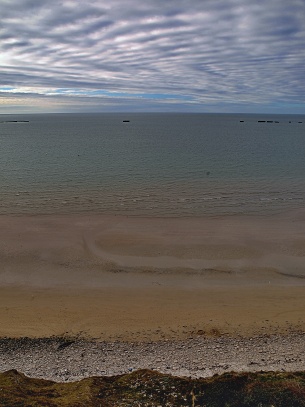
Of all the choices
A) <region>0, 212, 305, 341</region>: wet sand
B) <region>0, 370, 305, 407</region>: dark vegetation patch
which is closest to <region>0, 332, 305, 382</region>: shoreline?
<region>0, 212, 305, 341</region>: wet sand

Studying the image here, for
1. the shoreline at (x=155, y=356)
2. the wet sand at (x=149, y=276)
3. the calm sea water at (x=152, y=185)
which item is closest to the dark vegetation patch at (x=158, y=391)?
the shoreline at (x=155, y=356)

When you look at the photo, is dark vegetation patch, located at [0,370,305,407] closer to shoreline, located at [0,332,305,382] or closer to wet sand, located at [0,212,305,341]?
shoreline, located at [0,332,305,382]

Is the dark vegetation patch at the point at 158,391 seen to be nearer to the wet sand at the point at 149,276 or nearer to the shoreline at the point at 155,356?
the shoreline at the point at 155,356

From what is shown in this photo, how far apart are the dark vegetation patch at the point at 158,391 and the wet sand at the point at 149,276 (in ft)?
10.1

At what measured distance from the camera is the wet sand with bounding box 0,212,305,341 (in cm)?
1355

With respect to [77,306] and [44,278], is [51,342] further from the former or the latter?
[44,278]

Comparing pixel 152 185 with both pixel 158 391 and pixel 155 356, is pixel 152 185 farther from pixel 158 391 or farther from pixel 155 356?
pixel 158 391

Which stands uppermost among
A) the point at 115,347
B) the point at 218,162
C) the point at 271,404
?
the point at 218,162

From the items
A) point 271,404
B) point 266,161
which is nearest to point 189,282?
point 271,404

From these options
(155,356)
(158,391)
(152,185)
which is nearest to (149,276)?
(155,356)

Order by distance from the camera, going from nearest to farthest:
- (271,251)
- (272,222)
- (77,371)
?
(77,371)
(271,251)
(272,222)

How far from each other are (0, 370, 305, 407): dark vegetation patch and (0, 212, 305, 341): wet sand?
121 inches

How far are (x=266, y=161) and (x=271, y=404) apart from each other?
159 ft

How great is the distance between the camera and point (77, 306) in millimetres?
14891
